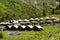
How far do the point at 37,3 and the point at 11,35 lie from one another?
31307 millimetres

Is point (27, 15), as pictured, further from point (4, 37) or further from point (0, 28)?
point (4, 37)

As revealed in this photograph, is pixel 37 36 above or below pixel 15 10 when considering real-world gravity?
below

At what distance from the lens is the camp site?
38.1 metres

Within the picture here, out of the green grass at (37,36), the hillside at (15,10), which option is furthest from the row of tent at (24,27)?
the hillside at (15,10)

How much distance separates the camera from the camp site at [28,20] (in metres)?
38.1

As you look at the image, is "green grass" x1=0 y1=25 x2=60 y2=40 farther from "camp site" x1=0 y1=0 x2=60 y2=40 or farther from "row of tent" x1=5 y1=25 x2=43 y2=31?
"row of tent" x1=5 y1=25 x2=43 y2=31

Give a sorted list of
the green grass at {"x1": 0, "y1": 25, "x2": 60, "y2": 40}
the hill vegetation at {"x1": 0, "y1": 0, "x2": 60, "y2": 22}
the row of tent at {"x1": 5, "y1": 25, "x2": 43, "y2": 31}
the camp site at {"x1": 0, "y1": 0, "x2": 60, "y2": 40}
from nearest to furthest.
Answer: the green grass at {"x1": 0, "y1": 25, "x2": 60, "y2": 40} < the camp site at {"x1": 0, "y1": 0, "x2": 60, "y2": 40} < the row of tent at {"x1": 5, "y1": 25, "x2": 43, "y2": 31} < the hill vegetation at {"x1": 0, "y1": 0, "x2": 60, "y2": 22}

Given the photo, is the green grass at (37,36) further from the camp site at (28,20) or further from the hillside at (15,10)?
the hillside at (15,10)

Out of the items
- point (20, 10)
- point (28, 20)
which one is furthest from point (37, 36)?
point (20, 10)

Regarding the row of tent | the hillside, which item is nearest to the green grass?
the row of tent

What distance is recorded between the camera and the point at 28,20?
51875mm

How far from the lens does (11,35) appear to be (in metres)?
38.3

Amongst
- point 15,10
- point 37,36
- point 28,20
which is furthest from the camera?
point 15,10

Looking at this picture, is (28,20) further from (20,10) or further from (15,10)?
(20,10)
